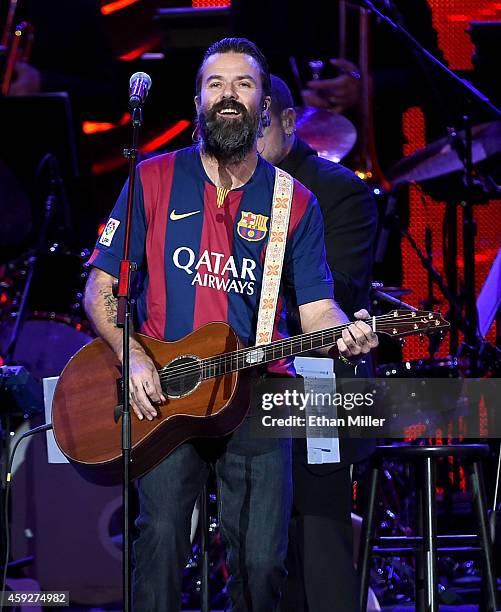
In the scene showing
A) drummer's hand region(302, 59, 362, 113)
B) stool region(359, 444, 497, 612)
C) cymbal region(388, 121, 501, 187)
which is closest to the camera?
stool region(359, 444, 497, 612)

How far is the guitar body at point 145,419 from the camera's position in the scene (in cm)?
373

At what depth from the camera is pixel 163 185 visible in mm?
4066

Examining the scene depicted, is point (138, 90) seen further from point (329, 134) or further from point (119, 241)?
point (329, 134)

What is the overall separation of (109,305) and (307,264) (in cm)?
78

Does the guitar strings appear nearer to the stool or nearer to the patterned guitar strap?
the patterned guitar strap

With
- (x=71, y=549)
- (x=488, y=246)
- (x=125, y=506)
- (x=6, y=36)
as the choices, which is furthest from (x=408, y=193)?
(x=125, y=506)

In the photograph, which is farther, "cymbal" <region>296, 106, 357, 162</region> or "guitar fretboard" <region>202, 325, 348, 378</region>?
"cymbal" <region>296, 106, 357, 162</region>

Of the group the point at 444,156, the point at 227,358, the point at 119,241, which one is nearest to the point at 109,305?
the point at 119,241

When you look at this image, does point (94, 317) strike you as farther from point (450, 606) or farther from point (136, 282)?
point (450, 606)

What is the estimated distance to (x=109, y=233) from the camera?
4.02 meters

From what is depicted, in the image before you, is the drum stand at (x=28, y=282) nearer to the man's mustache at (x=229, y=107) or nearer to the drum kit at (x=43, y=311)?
the drum kit at (x=43, y=311)

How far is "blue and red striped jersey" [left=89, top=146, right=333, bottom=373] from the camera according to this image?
154 inches

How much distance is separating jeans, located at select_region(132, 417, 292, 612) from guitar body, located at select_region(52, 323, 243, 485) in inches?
3.8

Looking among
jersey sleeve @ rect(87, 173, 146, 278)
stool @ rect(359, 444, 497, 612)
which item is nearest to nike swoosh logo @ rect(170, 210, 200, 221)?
jersey sleeve @ rect(87, 173, 146, 278)
